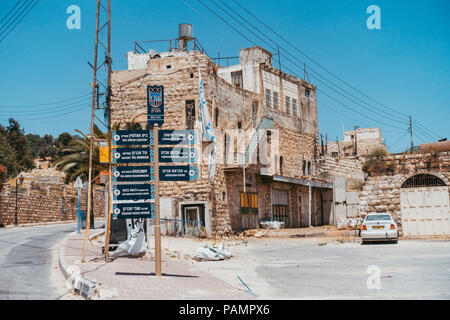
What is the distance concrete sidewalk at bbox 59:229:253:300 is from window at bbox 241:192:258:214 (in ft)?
49.9

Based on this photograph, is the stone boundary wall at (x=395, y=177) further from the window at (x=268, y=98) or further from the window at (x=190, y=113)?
the window at (x=268, y=98)

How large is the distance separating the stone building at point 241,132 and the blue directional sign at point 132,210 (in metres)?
12.7

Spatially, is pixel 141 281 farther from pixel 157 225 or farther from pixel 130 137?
pixel 130 137

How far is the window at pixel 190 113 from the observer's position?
85.8 feet

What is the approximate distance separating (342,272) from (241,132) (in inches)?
753

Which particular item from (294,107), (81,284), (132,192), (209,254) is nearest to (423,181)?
(209,254)

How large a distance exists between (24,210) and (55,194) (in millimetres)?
5794

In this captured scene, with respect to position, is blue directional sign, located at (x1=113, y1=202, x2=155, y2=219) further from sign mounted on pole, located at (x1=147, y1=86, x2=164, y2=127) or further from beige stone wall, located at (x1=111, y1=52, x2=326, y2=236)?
beige stone wall, located at (x1=111, y1=52, x2=326, y2=236)

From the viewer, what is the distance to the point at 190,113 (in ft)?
86.2

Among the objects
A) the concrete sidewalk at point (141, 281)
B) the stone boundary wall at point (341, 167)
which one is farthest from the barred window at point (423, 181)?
the stone boundary wall at point (341, 167)

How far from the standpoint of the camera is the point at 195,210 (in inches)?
1010
